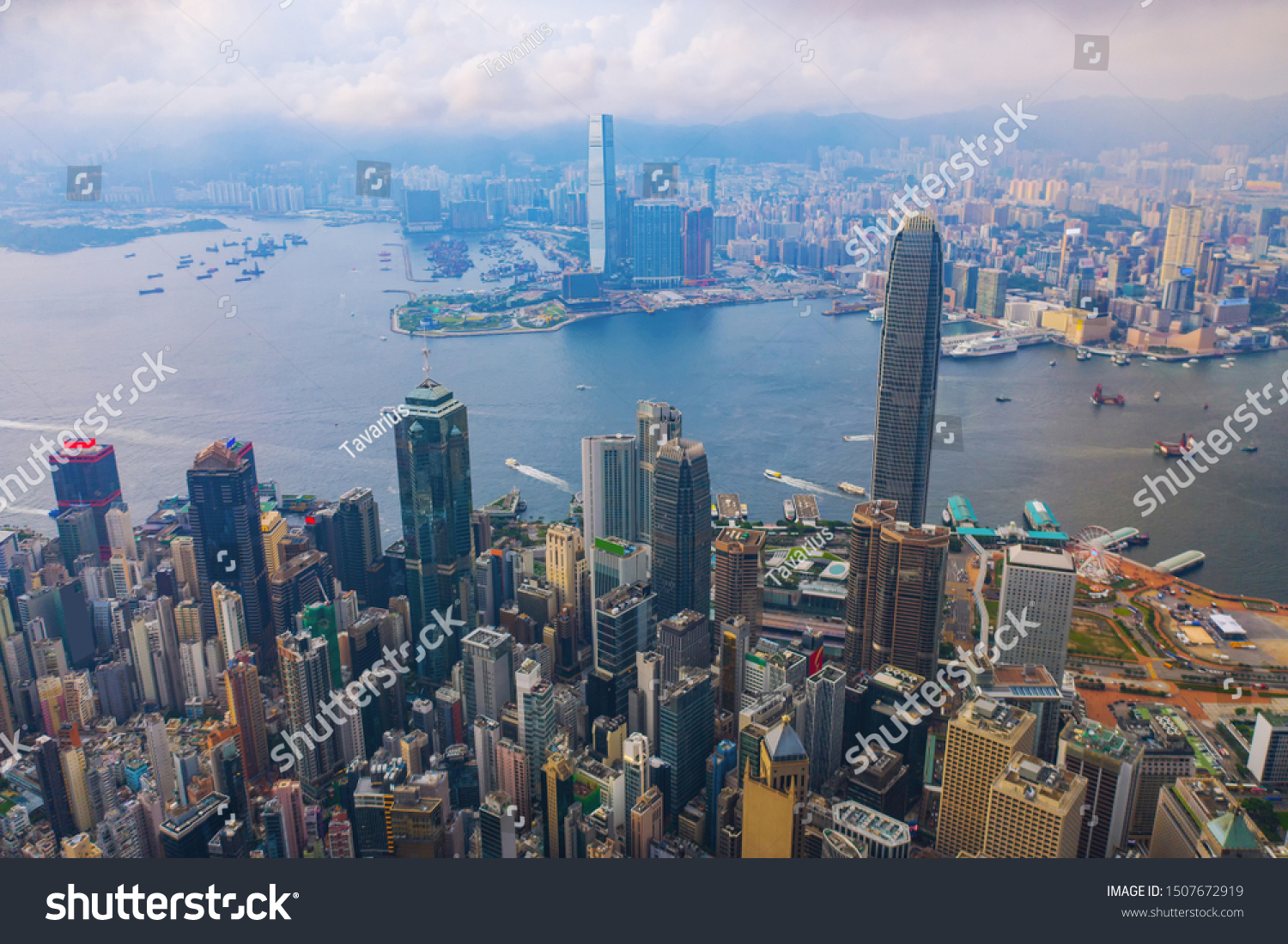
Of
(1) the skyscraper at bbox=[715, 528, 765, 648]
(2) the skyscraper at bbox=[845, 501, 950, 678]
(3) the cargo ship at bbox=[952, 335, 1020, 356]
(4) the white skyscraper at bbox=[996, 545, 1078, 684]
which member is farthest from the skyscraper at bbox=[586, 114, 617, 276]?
(4) the white skyscraper at bbox=[996, 545, 1078, 684]

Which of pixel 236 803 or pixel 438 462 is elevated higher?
pixel 438 462

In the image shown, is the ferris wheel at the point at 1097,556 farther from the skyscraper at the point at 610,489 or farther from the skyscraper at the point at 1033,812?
the skyscraper at the point at 1033,812

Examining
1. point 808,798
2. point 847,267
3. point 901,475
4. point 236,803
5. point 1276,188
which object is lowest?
point 236,803

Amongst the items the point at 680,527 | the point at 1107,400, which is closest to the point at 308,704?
the point at 680,527

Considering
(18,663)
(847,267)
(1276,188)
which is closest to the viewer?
(18,663)

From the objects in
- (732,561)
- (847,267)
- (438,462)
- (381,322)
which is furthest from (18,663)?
(847,267)

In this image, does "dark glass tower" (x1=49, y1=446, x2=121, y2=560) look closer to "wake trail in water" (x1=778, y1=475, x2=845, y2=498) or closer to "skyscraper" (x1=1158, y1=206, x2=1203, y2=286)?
"wake trail in water" (x1=778, y1=475, x2=845, y2=498)

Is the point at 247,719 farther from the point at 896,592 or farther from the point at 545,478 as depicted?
the point at 545,478

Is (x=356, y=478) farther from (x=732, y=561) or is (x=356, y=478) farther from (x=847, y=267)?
(x=847, y=267)
